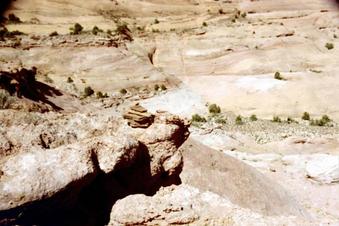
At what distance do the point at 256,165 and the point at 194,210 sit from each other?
12.7 meters

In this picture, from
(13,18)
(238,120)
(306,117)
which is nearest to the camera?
(238,120)

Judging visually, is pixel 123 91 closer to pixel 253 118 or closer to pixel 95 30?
pixel 95 30

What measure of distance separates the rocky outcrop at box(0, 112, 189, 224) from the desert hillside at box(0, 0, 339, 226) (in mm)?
25

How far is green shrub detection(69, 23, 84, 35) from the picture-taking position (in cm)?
4035

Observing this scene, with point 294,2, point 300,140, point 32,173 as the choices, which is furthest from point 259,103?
point 32,173

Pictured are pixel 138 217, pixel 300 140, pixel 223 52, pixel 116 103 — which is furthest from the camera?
pixel 223 52

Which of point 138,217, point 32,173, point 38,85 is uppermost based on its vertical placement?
point 32,173

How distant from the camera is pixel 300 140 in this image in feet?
81.5

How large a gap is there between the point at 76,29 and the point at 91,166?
35369 millimetres

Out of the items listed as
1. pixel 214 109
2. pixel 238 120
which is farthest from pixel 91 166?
pixel 214 109

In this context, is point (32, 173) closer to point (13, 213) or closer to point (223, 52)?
point (13, 213)

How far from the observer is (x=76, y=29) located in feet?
136

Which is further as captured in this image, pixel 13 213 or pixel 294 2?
pixel 294 2

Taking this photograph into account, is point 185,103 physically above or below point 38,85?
below
